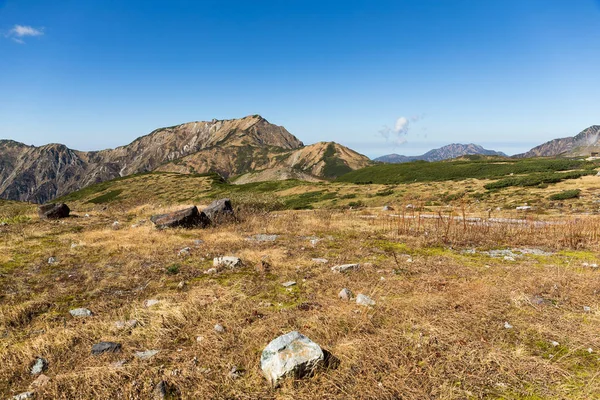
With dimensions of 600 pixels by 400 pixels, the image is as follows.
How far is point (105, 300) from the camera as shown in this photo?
7.54 meters

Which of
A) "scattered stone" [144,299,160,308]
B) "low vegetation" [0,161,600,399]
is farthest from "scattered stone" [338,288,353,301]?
"scattered stone" [144,299,160,308]

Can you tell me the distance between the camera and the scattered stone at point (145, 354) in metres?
5.11

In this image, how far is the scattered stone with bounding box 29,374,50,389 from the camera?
4441 millimetres

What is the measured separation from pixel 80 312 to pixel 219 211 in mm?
12988

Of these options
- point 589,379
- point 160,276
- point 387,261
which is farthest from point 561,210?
point 160,276

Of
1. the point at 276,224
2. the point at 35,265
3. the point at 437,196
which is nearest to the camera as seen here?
the point at 35,265

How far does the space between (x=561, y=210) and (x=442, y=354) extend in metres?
28.3

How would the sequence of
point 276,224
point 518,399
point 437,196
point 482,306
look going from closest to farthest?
point 518,399 → point 482,306 → point 276,224 → point 437,196

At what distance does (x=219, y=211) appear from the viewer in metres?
19.7

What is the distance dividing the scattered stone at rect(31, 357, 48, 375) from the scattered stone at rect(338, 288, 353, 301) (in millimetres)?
5765

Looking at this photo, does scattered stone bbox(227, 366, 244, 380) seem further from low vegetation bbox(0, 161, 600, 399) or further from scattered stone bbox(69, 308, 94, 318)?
scattered stone bbox(69, 308, 94, 318)

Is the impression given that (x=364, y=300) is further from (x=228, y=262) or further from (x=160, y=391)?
(x=228, y=262)

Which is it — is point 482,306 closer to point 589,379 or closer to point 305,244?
point 589,379

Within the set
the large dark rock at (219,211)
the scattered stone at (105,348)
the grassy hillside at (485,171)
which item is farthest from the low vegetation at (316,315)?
the grassy hillside at (485,171)
